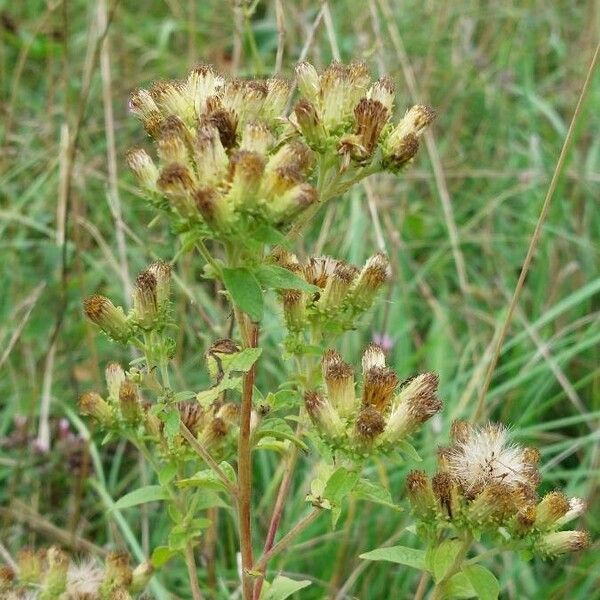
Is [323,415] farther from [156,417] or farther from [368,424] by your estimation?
[156,417]

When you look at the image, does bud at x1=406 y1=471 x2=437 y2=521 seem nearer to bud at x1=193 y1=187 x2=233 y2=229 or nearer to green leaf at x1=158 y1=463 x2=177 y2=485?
green leaf at x1=158 y1=463 x2=177 y2=485

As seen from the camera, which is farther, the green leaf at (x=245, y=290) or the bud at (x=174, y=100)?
the bud at (x=174, y=100)

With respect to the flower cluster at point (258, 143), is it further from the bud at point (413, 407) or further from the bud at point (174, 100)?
the bud at point (413, 407)

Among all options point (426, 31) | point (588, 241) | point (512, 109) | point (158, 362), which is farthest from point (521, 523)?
point (426, 31)

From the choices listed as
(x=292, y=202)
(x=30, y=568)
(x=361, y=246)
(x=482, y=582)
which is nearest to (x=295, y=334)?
(x=292, y=202)

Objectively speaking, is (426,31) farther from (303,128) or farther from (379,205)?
(303,128)

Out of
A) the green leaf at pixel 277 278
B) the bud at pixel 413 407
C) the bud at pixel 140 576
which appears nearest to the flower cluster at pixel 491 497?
the bud at pixel 413 407

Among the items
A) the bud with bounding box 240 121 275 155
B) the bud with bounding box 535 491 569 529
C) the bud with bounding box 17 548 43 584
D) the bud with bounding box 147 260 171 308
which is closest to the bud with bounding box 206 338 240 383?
the bud with bounding box 147 260 171 308
